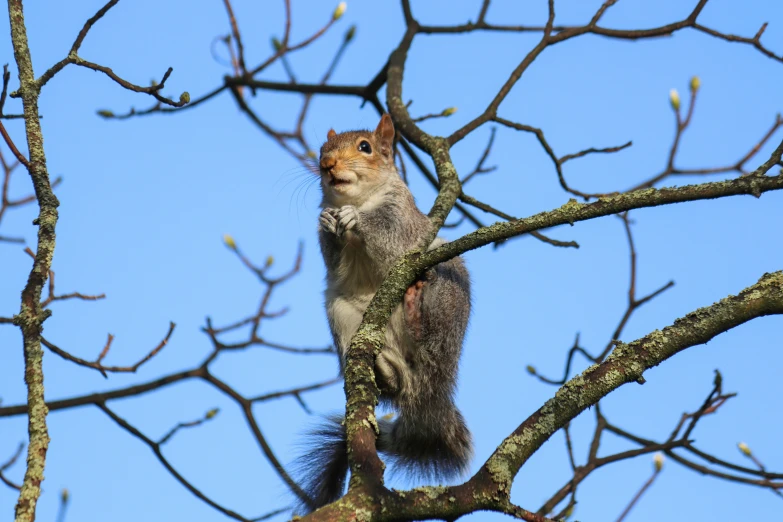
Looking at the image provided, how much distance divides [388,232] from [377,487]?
1.88m

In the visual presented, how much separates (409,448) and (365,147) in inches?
55.3

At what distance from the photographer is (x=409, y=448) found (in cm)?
363

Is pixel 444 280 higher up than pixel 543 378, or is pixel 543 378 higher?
pixel 444 280

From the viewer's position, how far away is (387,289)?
2.62 metres

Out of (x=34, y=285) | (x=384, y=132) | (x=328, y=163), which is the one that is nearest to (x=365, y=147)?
(x=384, y=132)

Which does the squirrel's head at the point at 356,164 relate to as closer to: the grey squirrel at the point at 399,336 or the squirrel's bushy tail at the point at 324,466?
the grey squirrel at the point at 399,336

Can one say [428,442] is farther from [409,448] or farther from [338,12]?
[338,12]

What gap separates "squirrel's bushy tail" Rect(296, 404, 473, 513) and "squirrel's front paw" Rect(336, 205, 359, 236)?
79 cm

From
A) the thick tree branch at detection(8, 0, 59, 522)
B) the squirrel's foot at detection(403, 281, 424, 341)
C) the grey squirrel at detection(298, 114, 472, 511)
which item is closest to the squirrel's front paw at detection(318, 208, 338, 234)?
the grey squirrel at detection(298, 114, 472, 511)

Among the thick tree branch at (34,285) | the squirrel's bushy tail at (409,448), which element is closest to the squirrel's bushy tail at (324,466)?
the squirrel's bushy tail at (409,448)

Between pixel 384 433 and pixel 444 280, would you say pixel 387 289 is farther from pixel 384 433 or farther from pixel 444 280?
pixel 384 433

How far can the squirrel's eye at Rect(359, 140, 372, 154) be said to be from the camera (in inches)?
160

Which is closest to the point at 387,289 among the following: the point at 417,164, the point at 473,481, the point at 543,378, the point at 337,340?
the point at 473,481

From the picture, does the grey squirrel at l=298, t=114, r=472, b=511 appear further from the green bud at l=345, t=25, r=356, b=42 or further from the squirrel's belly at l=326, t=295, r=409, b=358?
the green bud at l=345, t=25, r=356, b=42
